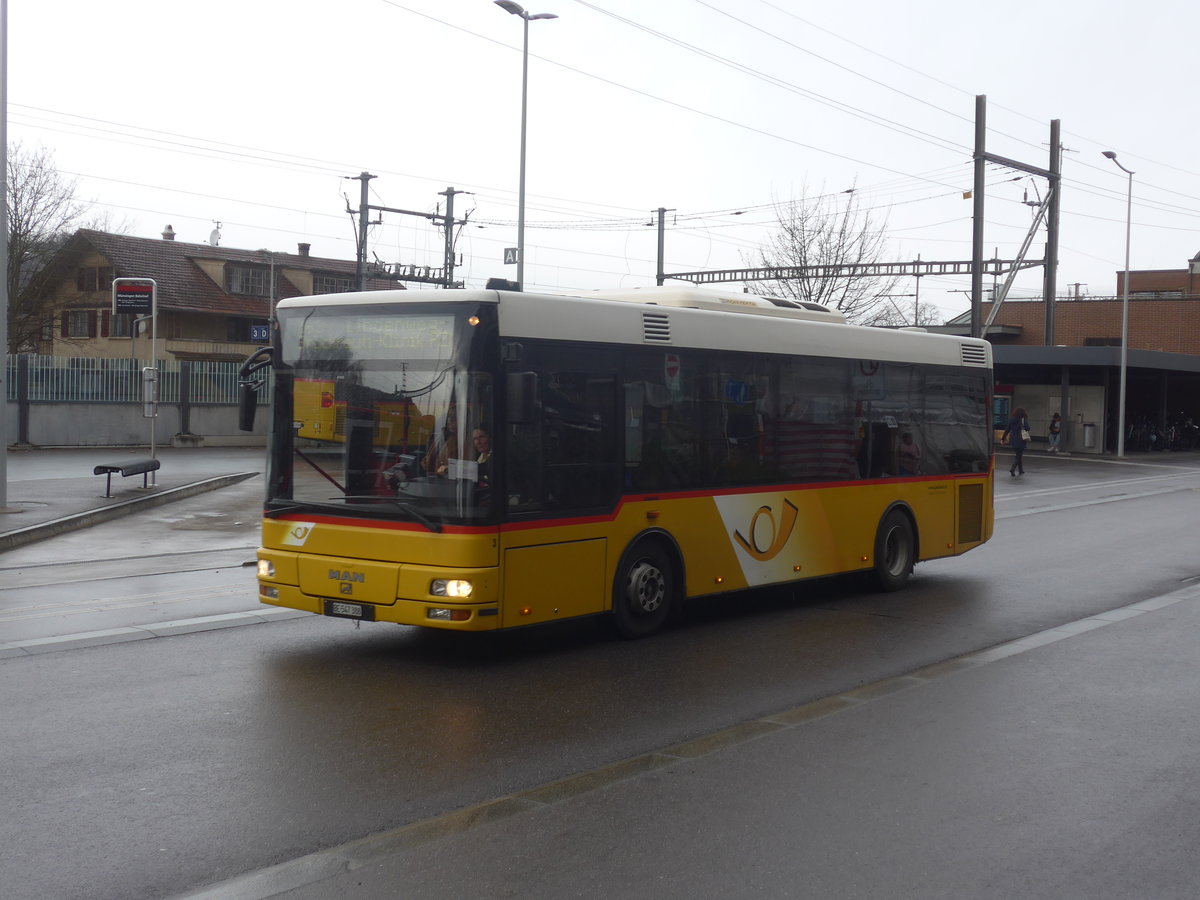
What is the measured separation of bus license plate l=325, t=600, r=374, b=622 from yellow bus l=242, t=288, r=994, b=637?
0.02 meters

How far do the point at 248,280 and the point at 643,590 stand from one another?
5675 centimetres

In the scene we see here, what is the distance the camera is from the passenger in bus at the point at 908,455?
12672 millimetres

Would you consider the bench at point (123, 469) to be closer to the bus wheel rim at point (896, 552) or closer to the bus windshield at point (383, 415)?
the bus windshield at point (383, 415)

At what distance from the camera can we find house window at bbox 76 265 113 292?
59.3m

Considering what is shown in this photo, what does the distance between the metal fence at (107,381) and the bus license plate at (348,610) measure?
2415 cm

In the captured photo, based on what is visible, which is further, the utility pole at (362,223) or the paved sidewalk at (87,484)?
the utility pole at (362,223)

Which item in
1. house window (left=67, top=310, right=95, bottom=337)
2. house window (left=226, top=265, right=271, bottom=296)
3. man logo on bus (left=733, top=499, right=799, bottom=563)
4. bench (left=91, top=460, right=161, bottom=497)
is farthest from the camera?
house window (left=226, top=265, right=271, bottom=296)

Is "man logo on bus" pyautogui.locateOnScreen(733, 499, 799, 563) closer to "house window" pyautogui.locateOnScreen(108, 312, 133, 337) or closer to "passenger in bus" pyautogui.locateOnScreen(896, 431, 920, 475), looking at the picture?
"passenger in bus" pyautogui.locateOnScreen(896, 431, 920, 475)

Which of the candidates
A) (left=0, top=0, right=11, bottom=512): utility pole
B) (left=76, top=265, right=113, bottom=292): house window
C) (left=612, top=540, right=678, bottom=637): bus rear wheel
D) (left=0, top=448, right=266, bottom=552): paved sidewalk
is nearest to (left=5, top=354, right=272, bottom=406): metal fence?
(left=0, top=448, right=266, bottom=552): paved sidewalk

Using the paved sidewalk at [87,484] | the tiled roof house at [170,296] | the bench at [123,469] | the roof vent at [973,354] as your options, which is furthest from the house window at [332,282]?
the roof vent at [973,354]

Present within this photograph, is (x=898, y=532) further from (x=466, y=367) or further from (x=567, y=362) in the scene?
(x=466, y=367)

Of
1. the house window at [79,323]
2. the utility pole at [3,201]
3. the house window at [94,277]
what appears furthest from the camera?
the house window at [79,323]

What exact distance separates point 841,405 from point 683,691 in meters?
4.60

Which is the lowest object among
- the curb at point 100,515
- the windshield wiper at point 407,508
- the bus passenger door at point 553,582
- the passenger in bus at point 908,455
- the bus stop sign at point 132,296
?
the curb at point 100,515
